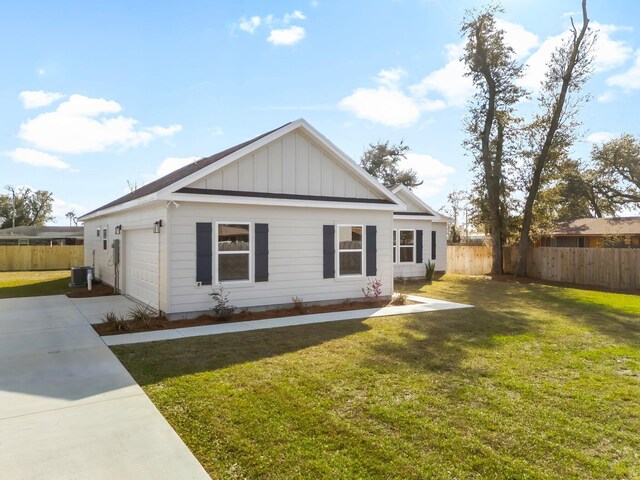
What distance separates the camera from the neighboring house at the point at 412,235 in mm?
18125

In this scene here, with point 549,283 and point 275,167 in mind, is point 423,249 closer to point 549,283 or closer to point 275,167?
point 549,283

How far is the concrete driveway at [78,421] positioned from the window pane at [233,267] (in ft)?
10.3

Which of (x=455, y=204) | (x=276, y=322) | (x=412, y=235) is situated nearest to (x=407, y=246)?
(x=412, y=235)

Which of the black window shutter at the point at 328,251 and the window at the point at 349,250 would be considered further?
the window at the point at 349,250

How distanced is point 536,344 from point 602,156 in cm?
3222

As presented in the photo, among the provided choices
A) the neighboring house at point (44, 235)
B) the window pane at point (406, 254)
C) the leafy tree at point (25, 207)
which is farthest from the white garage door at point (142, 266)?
the leafy tree at point (25, 207)

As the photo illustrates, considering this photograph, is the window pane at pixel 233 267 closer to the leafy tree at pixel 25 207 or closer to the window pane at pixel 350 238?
the window pane at pixel 350 238

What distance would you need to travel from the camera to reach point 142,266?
10867 millimetres

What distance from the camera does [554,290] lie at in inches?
610

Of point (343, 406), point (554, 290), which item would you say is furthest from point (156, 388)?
point (554, 290)

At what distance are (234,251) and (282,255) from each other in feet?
4.18

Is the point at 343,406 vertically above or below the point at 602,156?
below

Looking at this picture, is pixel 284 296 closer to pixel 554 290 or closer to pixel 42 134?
pixel 554 290

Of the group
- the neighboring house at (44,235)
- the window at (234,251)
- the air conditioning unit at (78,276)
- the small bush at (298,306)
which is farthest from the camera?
the neighboring house at (44,235)
